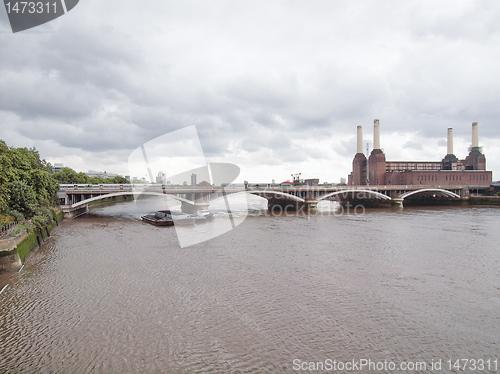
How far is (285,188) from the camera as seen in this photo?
4878 cm

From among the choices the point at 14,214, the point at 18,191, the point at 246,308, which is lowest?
the point at 246,308

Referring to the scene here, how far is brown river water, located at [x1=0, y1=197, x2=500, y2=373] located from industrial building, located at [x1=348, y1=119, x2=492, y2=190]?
195 feet

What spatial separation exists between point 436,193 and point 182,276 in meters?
70.5

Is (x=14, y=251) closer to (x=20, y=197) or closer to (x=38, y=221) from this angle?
(x=38, y=221)

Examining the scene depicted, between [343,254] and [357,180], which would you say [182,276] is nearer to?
[343,254]

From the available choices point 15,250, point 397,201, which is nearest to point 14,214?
point 15,250

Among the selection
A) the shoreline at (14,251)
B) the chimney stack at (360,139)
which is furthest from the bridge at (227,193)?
the chimney stack at (360,139)

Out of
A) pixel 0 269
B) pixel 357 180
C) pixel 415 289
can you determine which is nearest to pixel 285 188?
pixel 415 289

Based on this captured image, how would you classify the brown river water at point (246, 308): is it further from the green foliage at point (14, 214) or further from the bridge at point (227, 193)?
the bridge at point (227, 193)

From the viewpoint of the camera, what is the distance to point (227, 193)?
45.5m

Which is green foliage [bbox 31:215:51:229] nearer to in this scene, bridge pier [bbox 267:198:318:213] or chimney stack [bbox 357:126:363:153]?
bridge pier [bbox 267:198:318:213]

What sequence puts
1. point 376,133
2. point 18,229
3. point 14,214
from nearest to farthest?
point 18,229 < point 14,214 < point 376,133

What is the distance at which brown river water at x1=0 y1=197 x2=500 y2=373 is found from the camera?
8438 millimetres

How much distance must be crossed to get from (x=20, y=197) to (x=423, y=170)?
86708 millimetres
